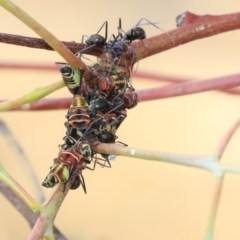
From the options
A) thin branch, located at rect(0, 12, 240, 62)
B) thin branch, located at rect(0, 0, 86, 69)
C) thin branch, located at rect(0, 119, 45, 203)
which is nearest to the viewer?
thin branch, located at rect(0, 0, 86, 69)

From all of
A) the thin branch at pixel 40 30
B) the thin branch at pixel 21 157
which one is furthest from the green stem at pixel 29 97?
the thin branch at pixel 21 157

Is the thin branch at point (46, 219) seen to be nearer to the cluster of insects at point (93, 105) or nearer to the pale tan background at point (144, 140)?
the cluster of insects at point (93, 105)

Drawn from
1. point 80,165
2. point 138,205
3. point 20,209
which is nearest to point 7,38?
Result: point 80,165

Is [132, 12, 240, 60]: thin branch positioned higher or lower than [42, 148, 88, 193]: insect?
higher

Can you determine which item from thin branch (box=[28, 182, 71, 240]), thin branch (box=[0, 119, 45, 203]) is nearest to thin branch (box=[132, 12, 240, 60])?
thin branch (box=[28, 182, 71, 240])

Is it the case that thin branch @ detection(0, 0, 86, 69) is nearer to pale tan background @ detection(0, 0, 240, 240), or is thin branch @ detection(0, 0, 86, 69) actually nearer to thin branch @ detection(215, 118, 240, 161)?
thin branch @ detection(215, 118, 240, 161)

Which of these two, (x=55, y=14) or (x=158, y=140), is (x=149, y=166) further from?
(x=55, y=14)
